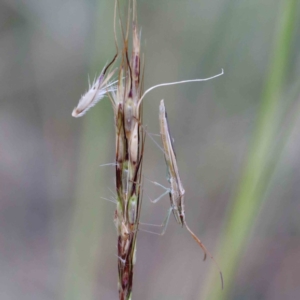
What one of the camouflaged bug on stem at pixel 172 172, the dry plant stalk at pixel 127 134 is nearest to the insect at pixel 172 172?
the camouflaged bug on stem at pixel 172 172

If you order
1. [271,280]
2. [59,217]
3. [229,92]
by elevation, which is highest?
[229,92]

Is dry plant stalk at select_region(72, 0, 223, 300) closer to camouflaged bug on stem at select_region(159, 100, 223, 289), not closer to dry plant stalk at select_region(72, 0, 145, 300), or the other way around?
dry plant stalk at select_region(72, 0, 145, 300)

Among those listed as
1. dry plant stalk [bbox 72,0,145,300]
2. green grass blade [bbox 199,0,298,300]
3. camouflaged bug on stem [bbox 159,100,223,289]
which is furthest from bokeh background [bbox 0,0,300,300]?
dry plant stalk [bbox 72,0,145,300]

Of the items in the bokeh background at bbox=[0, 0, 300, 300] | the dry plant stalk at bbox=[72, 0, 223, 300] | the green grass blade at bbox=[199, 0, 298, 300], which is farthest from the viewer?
the bokeh background at bbox=[0, 0, 300, 300]

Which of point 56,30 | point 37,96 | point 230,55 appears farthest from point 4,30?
point 230,55

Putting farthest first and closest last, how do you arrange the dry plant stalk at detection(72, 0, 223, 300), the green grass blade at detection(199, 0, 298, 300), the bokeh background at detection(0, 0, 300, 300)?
the bokeh background at detection(0, 0, 300, 300) < the green grass blade at detection(199, 0, 298, 300) < the dry plant stalk at detection(72, 0, 223, 300)

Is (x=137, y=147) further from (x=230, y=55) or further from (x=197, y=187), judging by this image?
(x=197, y=187)

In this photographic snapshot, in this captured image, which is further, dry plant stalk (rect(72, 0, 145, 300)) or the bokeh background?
the bokeh background

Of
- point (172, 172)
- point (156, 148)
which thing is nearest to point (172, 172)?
point (172, 172)
